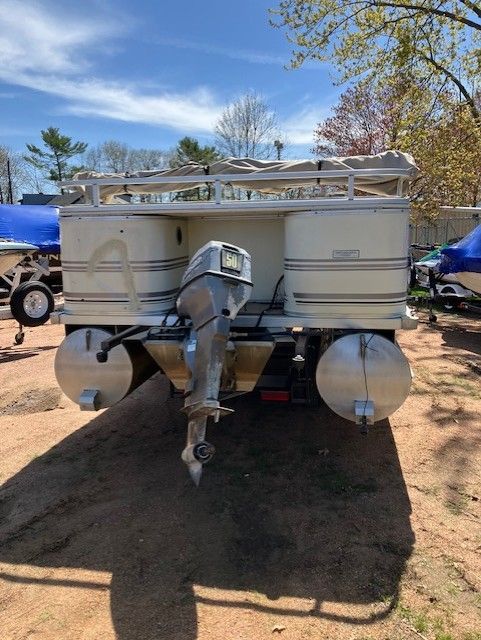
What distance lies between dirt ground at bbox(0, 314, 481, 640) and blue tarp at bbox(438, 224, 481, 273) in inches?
129

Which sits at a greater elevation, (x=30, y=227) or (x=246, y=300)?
(x=30, y=227)

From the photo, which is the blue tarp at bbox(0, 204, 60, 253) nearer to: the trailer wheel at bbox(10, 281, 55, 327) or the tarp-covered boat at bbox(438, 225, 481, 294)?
the trailer wheel at bbox(10, 281, 55, 327)

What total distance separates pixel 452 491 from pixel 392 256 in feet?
5.56

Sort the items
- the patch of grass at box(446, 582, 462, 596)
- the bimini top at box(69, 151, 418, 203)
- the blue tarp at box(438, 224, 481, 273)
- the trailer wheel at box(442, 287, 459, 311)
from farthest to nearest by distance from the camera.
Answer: the trailer wheel at box(442, 287, 459, 311)
the blue tarp at box(438, 224, 481, 273)
the bimini top at box(69, 151, 418, 203)
the patch of grass at box(446, 582, 462, 596)

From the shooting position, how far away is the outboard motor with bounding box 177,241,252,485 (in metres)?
2.60

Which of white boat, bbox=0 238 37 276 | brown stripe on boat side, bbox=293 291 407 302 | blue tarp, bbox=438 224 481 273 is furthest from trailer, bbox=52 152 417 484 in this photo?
white boat, bbox=0 238 37 276

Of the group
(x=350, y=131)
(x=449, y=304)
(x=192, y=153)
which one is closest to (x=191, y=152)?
(x=192, y=153)

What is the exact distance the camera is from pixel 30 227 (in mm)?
12000

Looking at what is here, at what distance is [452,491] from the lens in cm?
352

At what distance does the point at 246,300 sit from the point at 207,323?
37 centimetres

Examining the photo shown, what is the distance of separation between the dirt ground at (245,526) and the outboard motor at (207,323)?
671mm

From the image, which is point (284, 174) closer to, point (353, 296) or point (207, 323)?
point (353, 296)

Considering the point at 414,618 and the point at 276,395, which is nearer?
the point at 414,618

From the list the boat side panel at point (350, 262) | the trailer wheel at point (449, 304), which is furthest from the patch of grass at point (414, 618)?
the trailer wheel at point (449, 304)
